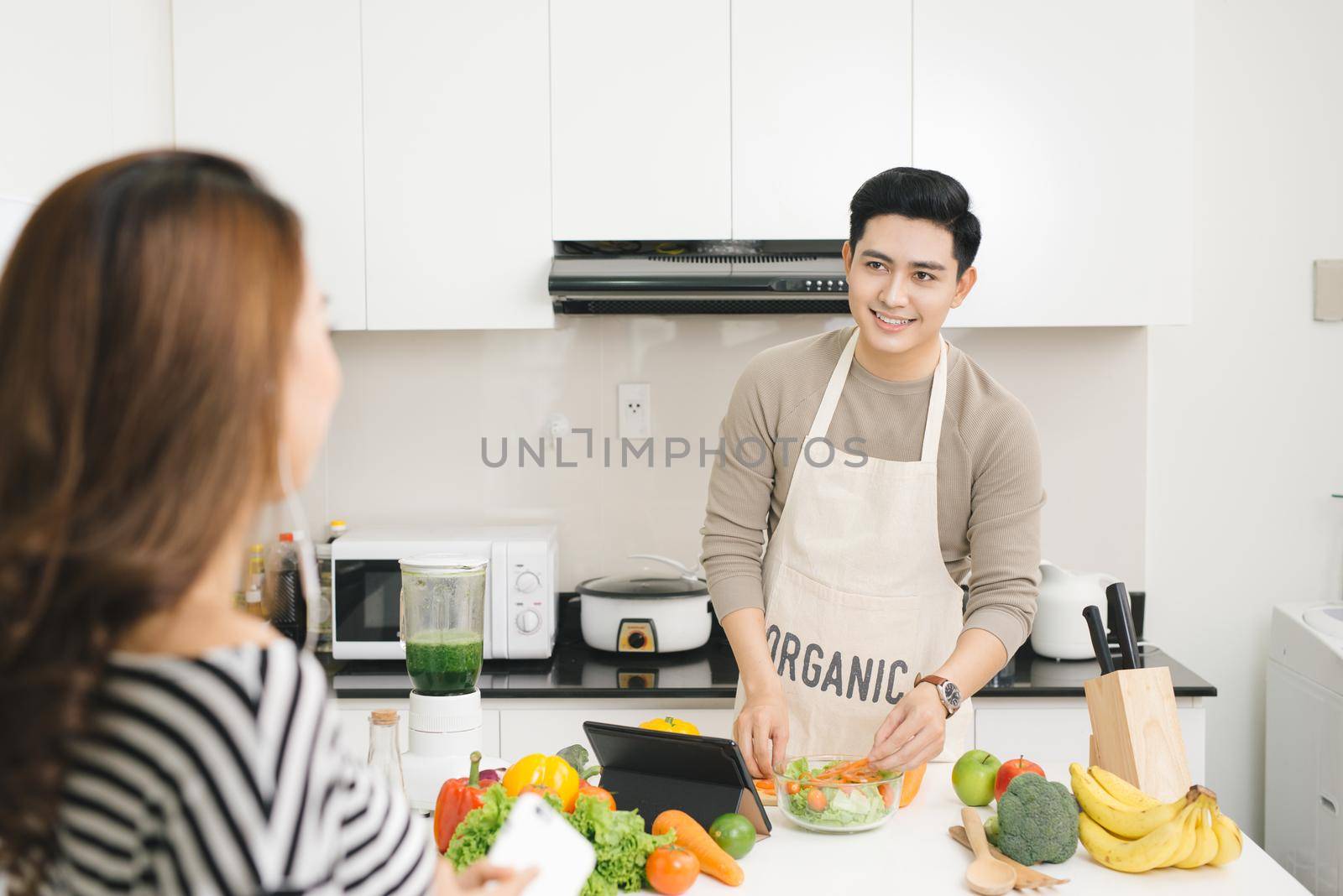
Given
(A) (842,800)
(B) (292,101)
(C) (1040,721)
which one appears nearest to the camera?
(A) (842,800)

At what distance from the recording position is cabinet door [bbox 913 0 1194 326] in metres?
2.50

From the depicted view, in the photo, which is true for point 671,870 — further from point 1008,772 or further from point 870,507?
point 870,507

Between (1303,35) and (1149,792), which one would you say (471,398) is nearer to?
(1149,792)

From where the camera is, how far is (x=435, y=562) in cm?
157

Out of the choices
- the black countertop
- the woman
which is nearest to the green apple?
the black countertop

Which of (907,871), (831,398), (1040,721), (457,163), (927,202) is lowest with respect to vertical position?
(1040,721)

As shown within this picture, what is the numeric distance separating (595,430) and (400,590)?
66cm

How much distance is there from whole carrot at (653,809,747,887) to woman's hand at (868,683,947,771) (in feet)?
0.99

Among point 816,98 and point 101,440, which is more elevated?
point 816,98

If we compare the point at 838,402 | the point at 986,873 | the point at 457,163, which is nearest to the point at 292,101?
the point at 457,163

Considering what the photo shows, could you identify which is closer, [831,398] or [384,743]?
[384,743]

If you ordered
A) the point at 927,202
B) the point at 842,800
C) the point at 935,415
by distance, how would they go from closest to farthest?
the point at 842,800, the point at 927,202, the point at 935,415

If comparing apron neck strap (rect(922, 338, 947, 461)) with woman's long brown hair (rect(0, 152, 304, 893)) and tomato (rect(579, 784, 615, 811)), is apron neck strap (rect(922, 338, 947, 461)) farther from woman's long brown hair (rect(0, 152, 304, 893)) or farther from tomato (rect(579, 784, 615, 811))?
woman's long brown hair (rect(0, 152, 304, 893))

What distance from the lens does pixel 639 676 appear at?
8.30 feet
